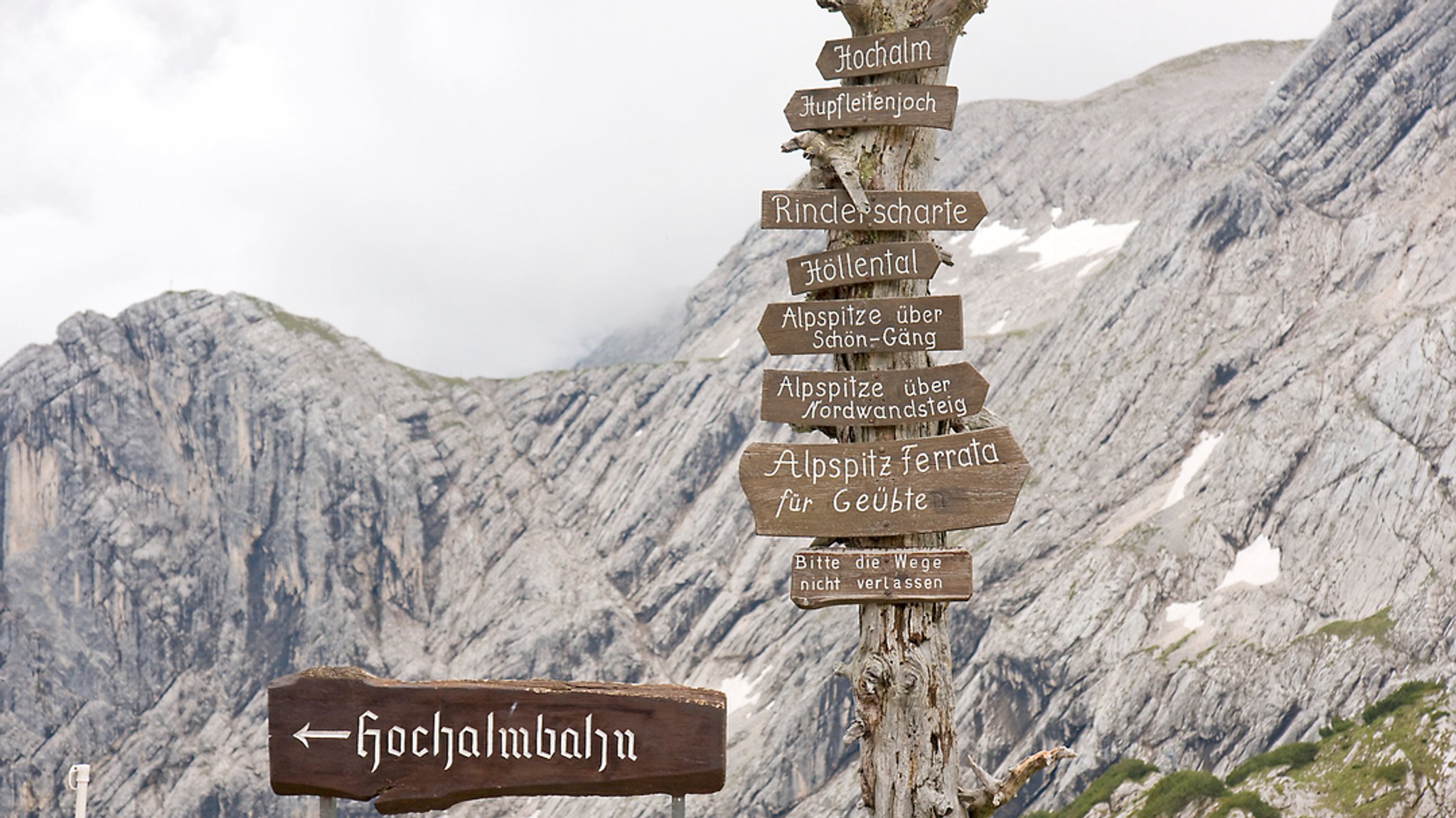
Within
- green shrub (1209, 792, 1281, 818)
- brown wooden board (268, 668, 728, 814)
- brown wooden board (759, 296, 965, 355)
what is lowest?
green shrub (1209, 792, 1281, 818)

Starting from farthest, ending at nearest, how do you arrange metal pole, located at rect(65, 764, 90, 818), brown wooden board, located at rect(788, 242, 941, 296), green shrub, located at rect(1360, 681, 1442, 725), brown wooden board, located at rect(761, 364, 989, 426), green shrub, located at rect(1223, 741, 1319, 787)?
green shrub, located at rect(1223, 741, 1319, 787) < green shrub, located at rect(1360, 681, 1442, 725) < brown wooden board, located at rect(788, 242, 941, 296) < brown wooden board, located at rect(761, 364, 989, 426) < metal pole, located at rect(65, 764, 90, 818)

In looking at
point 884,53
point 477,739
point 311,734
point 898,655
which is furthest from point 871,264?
point 311,734

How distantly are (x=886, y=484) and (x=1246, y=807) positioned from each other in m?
59.9

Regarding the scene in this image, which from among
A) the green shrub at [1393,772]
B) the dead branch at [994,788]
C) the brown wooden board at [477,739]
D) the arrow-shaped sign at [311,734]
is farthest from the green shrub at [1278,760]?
the arrow-shaped sign at [311,734]

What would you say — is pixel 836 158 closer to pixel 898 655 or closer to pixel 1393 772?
pixel 898 655

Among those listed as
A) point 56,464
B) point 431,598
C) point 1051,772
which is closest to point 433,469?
point 431,598

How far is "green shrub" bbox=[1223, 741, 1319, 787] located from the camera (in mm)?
68625

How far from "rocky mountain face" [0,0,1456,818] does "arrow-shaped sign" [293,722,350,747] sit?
64.2m

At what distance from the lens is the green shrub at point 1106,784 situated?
74062 mm

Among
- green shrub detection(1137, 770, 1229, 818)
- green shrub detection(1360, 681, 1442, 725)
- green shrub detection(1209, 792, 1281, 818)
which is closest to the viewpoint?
green shrub detection(1209, 792, 1281, 818)

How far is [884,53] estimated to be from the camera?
501 inches

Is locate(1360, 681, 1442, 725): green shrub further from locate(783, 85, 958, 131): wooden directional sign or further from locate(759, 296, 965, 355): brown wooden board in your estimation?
locate(783, 85, 958, 131): wooden directional sign

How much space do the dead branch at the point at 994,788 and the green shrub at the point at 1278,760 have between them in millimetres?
64045

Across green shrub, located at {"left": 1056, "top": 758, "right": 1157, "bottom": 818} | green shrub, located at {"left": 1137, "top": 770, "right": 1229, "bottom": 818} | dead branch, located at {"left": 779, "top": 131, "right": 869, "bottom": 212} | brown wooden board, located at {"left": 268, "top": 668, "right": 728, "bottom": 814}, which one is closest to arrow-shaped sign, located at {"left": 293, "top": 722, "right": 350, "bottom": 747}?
brown wooden board, located at {"left": 268, "top": 668, "right": 728, "bottom": 814}
